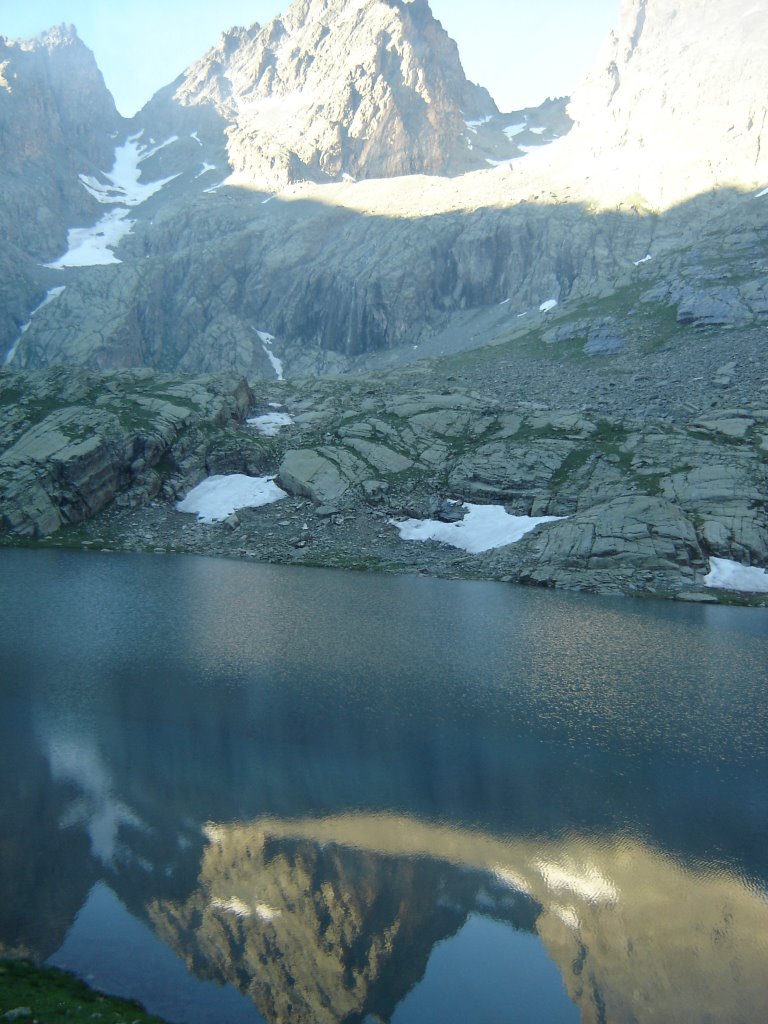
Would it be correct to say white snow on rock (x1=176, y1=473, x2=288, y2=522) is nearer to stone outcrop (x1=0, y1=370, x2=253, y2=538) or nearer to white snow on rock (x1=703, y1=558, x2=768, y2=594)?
stone outcrop (x1=0, y1=370, x2=253, y2=538)

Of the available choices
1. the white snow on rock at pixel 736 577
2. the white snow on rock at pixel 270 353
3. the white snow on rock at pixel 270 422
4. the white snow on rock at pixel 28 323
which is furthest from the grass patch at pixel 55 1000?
the white snow on rock at pixel 28 323

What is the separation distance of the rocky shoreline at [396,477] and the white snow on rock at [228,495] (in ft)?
4.19

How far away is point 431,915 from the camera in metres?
17.8

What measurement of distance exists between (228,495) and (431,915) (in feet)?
200

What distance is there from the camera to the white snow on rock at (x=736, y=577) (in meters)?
55.7

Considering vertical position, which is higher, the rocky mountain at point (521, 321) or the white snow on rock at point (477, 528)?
the rocky mountain at point (521, 321)

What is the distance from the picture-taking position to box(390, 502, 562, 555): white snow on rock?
64.9 metres

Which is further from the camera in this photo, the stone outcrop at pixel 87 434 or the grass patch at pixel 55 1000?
the stone outcrop at pixel 87 434

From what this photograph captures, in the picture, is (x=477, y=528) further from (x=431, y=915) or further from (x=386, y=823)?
(x=431, y=915)

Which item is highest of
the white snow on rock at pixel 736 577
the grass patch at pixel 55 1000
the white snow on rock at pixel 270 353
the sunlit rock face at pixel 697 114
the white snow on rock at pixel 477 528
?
the sunlit rock face at pixel 697 114

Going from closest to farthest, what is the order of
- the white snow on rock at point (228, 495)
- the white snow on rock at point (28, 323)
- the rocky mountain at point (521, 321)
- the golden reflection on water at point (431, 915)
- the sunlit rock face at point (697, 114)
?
1. the golden reflection on water at point (431, 915)
2. the rocky mountain at point (521, 321)
3. the white snow on rock at point (228, 495)
4. the sunlit rock face at point (697, 114)
5. the white snow on rock at point (28, 323)

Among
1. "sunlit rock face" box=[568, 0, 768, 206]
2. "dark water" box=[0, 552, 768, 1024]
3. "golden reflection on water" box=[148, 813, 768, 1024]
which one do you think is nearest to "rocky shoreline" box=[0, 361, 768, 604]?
"dark water" box=[0, 552, 768, 1024]

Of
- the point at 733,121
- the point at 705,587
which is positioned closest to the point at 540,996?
the point at 705,587

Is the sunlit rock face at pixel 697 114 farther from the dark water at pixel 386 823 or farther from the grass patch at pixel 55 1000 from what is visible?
the grass patch at pixel 55 1000
